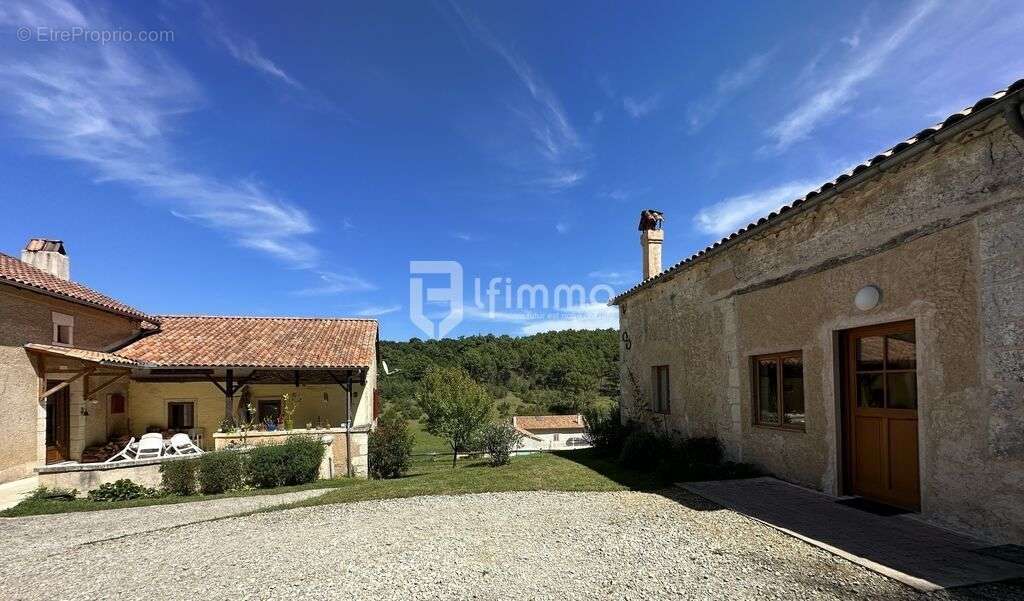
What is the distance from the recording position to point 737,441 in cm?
808

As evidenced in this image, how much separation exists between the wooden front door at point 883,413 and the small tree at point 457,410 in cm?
1511

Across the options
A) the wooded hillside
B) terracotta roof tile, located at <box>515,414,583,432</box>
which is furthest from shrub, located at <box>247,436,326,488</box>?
the wooded hillside

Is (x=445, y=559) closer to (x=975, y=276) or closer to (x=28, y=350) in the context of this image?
(x=975, y=276)

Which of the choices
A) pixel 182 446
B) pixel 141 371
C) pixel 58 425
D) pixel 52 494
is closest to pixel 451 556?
pixel 52 494

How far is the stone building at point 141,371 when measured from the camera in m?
10.1

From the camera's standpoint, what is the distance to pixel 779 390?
7.23 meters

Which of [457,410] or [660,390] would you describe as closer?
[660,390]

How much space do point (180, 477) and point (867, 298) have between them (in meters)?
11.8

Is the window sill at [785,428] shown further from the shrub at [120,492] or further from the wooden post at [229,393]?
the wooden post at [229,393]

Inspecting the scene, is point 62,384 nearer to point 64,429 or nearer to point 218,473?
point 64,429

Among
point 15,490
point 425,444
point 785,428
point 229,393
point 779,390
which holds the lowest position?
point 425,444

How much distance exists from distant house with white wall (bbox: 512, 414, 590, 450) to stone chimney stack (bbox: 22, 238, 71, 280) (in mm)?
29846

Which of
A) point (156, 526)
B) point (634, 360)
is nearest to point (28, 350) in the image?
point (156, 526)

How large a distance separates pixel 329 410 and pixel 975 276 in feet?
52.7
